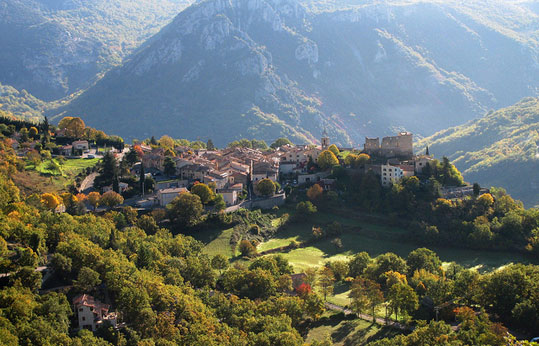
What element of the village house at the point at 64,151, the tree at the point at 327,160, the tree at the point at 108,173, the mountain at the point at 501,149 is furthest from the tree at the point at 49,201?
the mountain at the point at 501,149

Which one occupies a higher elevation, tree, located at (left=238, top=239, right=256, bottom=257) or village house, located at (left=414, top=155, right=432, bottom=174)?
village house, located at (left=414, top=155, right=432, bottom=174)

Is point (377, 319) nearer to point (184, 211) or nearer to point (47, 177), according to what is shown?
point (184, 211)

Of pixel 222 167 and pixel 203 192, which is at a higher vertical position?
pixel 222 167

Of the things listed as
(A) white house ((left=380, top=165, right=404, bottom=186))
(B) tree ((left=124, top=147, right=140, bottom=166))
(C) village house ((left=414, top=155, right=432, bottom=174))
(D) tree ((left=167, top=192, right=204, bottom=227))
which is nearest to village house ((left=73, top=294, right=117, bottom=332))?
(D) tree ((left=167, top=192, right=204, bottom=227))

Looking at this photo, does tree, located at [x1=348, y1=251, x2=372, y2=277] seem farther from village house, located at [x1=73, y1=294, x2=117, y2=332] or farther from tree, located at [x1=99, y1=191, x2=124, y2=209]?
tree, located at [x1=99, y1=191, x2=124, y2=209]

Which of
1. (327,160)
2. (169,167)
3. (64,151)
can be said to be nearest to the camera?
(169,167)

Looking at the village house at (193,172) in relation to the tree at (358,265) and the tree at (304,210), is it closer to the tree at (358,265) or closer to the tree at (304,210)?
the tree at (304,210)

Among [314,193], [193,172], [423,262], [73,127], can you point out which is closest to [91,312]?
[423,262]
